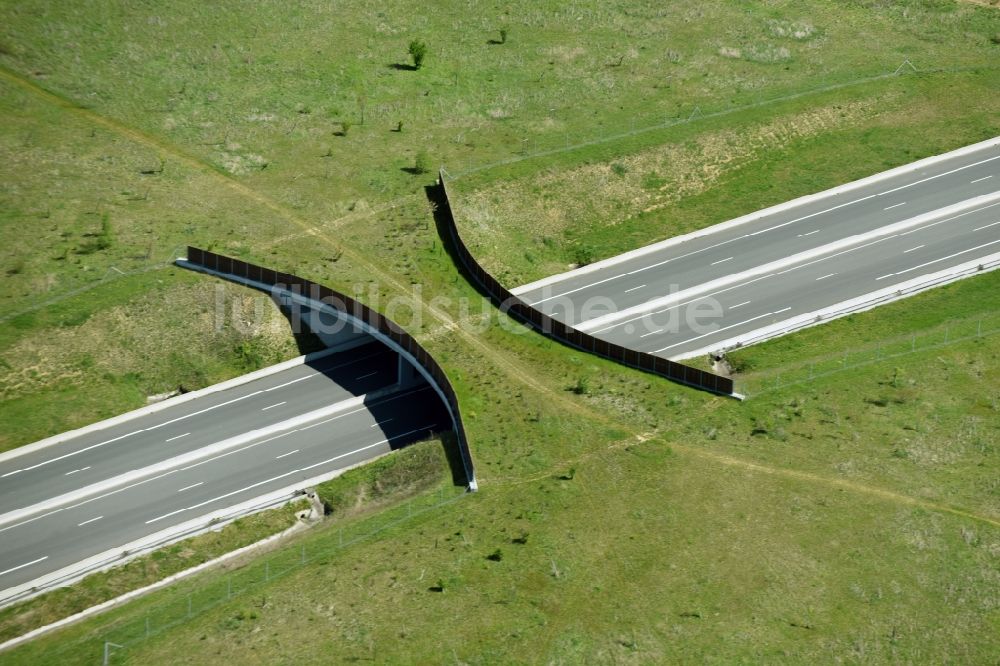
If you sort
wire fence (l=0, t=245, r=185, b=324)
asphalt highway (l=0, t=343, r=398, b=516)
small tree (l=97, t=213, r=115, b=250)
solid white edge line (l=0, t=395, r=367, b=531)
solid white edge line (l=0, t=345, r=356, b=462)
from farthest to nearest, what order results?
small tree (l=97, t=213, r=115, b=250)
wire fence (l=0, t=245, r=185, b=324)
solid white edge line (l=0, t=345, r=356, b=462)
asphalt highway (l=0, t=343, r=398, b=516)
solid white edge line (l=0, t=395, r=367, b=531)

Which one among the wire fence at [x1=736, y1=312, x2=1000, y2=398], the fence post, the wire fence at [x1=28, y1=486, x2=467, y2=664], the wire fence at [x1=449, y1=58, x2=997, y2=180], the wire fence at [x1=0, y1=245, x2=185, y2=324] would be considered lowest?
the fence post

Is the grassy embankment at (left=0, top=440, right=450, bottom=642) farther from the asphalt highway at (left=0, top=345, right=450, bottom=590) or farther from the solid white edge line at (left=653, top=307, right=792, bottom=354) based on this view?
the solid white edge line at (left=653, top=307, right=792, bottom=354)

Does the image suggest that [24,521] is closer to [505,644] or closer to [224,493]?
[224,493]

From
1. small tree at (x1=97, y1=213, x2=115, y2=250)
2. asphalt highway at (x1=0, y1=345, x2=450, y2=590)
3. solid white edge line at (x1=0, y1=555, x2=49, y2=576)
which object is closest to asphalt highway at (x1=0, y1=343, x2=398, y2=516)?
asphalt highway at (x1=0, y1=345, x2=450, y2=590)

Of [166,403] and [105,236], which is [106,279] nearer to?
[105,236]

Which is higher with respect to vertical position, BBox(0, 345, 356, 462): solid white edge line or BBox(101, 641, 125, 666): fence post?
BBox(0, 345, 356, 462): solid white edge line
